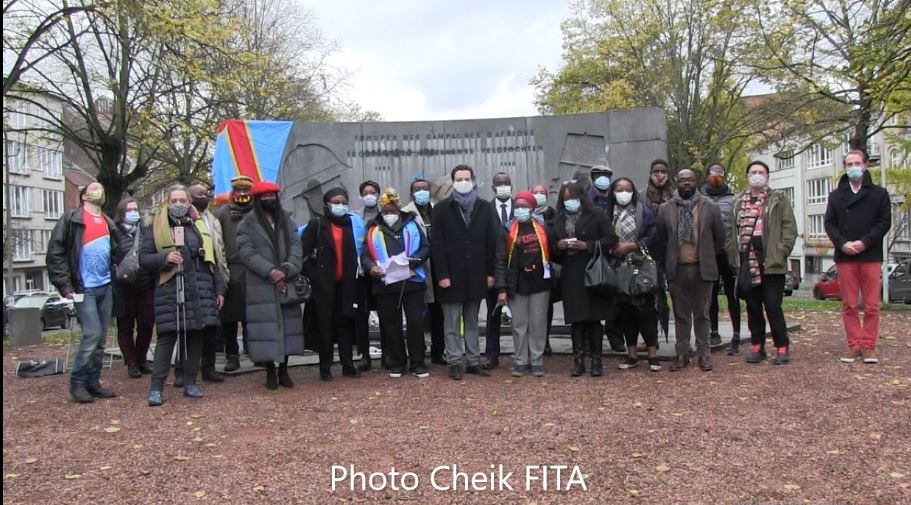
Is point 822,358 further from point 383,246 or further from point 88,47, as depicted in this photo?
point 88,47

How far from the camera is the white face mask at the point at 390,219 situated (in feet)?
23.2

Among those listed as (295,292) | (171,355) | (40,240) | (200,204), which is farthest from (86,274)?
(40,240)

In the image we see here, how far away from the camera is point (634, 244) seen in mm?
6805

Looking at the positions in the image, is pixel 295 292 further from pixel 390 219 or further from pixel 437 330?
pixel 437 330

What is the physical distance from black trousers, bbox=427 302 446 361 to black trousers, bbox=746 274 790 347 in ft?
10.3

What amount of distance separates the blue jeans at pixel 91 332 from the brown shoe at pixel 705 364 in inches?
217

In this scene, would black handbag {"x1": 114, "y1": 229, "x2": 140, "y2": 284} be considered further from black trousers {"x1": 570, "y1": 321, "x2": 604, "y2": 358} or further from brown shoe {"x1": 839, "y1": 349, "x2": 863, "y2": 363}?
brown shoe {"x1": 839, "y1": 349, "x2": 863, "y2": 363}

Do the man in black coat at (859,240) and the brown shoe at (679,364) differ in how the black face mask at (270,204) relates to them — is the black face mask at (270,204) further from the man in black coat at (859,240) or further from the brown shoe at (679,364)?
the man in black coat at (859,240)

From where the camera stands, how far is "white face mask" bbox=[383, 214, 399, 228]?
23.2 feet

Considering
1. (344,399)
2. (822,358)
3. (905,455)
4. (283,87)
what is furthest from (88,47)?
(905,455)

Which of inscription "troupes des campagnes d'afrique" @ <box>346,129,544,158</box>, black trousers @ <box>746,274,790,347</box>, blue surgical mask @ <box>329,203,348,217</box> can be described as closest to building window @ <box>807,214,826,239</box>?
inscription "troupes des campagnes d'afrique" @ <box>346,129,544,158</box>

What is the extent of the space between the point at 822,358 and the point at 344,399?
4.83m

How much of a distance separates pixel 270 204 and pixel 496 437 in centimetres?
316

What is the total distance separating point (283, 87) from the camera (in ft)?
73.5
